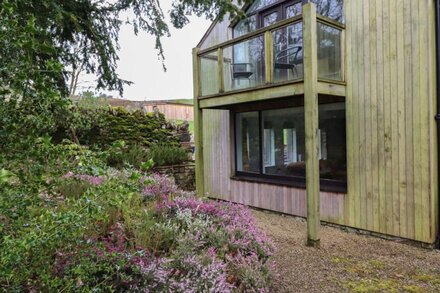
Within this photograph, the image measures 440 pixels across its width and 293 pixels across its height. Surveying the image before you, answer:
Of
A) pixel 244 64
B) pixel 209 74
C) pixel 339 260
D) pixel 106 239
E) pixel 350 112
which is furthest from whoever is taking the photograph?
pixel 209 74

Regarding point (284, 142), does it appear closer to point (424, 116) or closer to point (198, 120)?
point (198, 120)

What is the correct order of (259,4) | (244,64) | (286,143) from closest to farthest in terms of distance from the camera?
(244,64) → (286,143) → (259,4)

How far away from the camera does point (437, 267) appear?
151 inches

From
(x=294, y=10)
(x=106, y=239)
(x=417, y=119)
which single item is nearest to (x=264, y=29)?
(x=294, y=10)

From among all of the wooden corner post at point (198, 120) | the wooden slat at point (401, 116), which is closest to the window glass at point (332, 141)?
the wooden slat at point (401, 116)

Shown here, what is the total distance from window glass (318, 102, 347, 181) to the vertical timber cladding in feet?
0.64

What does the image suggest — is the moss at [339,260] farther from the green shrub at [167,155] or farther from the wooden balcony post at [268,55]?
the green shrub at [167,155]

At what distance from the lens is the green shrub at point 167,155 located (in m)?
8.45

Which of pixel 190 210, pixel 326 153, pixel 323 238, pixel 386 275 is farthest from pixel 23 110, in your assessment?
pixel 326 153

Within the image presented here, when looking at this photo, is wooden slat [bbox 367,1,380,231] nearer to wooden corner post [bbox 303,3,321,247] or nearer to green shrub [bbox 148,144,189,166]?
wooden corner post [bbox 303,3,321,247]

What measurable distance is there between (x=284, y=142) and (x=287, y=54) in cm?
175

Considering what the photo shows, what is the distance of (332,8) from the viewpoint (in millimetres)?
5484

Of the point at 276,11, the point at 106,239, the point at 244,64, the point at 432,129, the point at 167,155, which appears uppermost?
the point at 276,11

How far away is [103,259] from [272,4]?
5.84m
